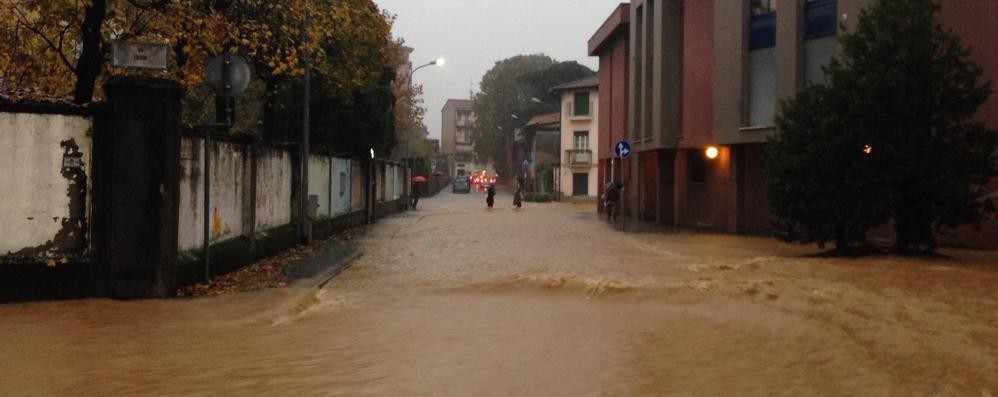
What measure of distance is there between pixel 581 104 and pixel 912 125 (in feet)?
162

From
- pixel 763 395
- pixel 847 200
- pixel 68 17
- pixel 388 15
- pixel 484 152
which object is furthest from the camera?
pixel 484 152

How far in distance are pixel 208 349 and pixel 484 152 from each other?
290 ft

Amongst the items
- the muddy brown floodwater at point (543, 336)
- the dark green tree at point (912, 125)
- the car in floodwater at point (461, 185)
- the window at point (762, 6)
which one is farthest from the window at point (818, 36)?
the car in floodwater at point (461, 185)

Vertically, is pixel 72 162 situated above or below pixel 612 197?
above

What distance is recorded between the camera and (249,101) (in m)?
38.6

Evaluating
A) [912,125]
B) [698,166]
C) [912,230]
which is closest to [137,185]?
[912,125]

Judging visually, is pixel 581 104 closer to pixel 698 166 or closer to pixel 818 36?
pixel 698 166

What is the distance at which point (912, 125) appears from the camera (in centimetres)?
1522

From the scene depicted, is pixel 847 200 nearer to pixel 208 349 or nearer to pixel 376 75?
pixel 208 349

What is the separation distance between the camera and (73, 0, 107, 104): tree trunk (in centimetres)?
1234

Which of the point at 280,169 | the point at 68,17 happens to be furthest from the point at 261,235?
the point at 68,17

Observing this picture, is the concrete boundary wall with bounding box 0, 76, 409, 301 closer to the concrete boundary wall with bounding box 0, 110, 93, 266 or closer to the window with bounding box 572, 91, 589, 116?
the concrete boundary wall with bounding box 0, 110, 93, 266

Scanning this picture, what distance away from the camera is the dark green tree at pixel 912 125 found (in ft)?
49.1

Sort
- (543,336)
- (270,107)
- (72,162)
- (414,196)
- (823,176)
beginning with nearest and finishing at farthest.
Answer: (543,336) → (72,162) → (823,176) → (270,107) → (414,196)
